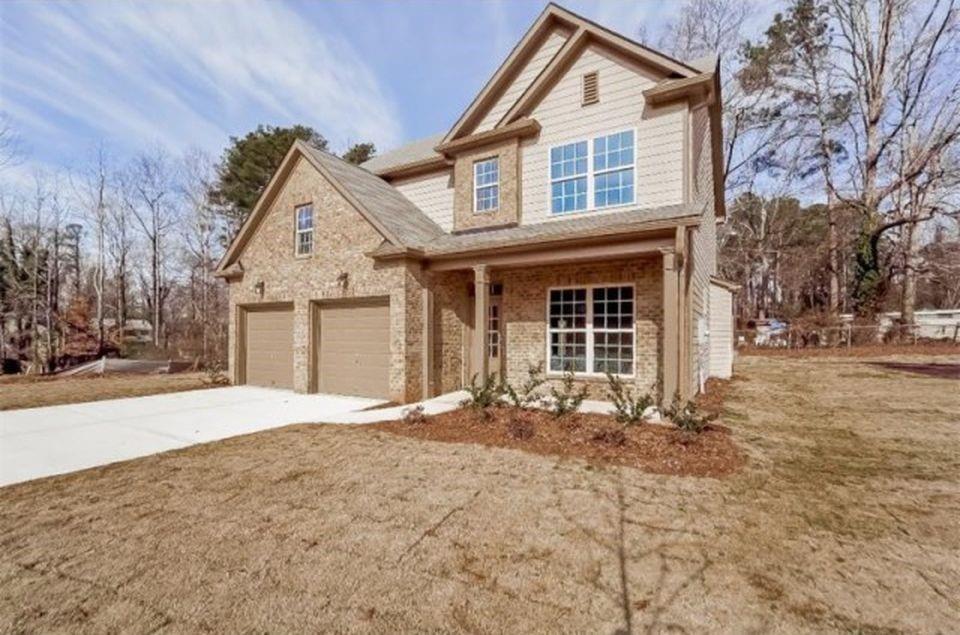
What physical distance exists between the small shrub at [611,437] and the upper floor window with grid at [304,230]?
9022 millimetres

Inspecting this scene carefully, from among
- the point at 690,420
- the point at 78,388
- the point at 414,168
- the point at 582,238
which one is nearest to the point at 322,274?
the point at 414,168

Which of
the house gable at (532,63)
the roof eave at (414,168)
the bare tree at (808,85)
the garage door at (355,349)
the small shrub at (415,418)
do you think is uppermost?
the bare tree at (808,85)

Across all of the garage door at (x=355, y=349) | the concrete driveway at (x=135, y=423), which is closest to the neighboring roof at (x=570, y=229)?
the garage door at (x=355, y=349)

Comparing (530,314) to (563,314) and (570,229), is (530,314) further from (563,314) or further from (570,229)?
(570,229)

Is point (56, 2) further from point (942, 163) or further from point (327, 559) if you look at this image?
point (942, 163)

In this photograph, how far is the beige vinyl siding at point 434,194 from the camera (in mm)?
12250

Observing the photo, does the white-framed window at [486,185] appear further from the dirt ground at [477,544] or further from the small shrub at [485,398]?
the dirt ground at [477,544]

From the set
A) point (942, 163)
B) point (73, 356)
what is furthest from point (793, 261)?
point (73, 356)

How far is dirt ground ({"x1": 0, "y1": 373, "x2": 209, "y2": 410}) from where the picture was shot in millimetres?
10172

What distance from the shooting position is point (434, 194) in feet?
41.3

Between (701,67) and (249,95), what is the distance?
1536 cm

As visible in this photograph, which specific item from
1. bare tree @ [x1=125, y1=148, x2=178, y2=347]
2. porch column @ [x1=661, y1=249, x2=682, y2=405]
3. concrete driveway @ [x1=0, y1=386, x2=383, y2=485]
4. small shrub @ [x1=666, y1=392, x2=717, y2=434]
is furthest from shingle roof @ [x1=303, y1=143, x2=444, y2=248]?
bare tree @ [x1=125, y1=148, x2=178, y2=347]

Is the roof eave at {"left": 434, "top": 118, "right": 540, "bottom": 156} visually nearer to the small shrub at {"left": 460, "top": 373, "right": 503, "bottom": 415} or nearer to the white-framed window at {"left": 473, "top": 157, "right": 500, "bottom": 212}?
the white-framed window at {"left": 473, "top": 157, "right": 500, "bottom": 212}

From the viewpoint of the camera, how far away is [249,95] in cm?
1617
